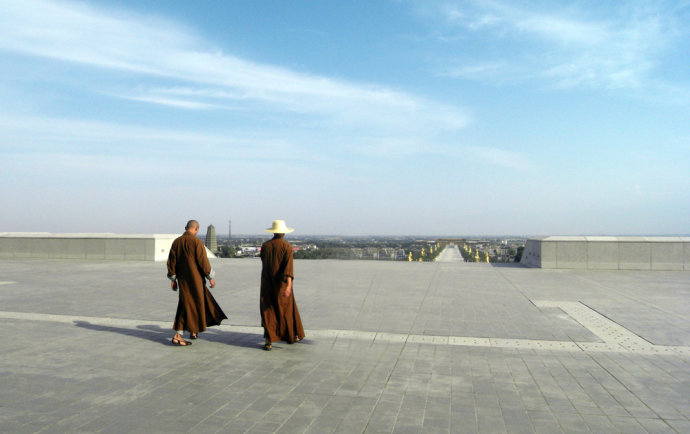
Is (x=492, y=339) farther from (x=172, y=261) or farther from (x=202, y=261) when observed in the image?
(x=172, y=261)

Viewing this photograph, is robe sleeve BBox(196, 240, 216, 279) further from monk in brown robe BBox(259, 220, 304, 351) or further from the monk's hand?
the monk's hand

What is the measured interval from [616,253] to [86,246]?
20.2 m

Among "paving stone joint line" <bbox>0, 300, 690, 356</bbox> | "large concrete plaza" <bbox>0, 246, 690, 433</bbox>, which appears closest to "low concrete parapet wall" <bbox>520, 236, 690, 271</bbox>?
"large concrete plaza" <bbox>0, 246, 690, 433</bbox>

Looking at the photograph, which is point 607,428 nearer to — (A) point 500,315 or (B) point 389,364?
(B) point 389,364

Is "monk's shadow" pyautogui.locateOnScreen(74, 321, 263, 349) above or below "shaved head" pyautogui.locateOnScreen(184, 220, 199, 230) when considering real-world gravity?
below

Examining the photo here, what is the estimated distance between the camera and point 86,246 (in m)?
20.7

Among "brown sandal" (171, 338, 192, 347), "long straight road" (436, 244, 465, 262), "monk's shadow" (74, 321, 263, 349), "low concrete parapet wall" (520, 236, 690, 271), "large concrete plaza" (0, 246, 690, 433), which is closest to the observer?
"large concrete plaza" (0, 246, 690, 433)

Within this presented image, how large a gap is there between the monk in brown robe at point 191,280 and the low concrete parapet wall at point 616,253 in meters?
13.3

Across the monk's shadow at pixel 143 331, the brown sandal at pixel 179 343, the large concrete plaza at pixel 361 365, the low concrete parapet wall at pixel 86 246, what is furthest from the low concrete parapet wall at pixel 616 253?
the low concrete parapet wall at pixel 86 246

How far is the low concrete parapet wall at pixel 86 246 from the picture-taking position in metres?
20.1

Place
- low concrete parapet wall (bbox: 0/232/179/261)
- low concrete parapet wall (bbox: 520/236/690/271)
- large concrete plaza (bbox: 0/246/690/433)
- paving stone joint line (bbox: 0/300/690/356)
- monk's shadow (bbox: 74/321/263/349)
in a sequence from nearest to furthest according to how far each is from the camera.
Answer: large concrete plaza (bbox: 0/246/690/433) → paving stone joint line (bbox: 0/300/690/356) → monk's shadow (bbox: 74/321/263/349) → low concrete parapet wall (bbox: 520/236/690/271) → low concrete parapet wall (bbox: 0/232/179/261)

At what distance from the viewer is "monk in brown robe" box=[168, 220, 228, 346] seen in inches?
270

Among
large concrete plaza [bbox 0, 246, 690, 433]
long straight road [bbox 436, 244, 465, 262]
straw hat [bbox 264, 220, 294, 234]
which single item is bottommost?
long straight road [bbox 436, 244, 465, 262]

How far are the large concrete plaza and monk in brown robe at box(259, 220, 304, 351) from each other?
0.82 ft
